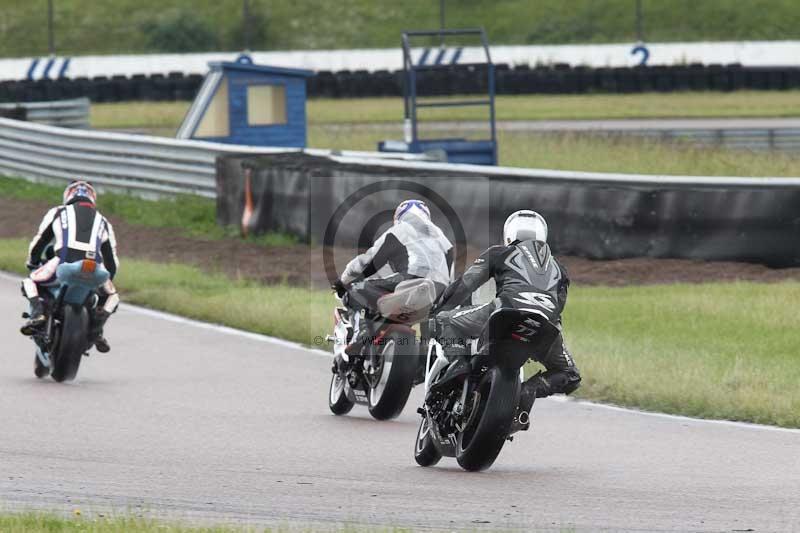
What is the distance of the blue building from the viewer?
1117 inches

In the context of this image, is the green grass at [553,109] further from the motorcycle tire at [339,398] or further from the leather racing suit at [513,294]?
the leather racing suit at [513,294]

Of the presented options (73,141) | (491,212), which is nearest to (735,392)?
(491,212)

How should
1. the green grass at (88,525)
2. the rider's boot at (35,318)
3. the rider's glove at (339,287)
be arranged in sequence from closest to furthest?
1. the green grass at (88,525)
2. the rider's glove at (339,287)
3. the rider's boot at (35,318)

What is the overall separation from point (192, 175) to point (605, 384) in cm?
1278

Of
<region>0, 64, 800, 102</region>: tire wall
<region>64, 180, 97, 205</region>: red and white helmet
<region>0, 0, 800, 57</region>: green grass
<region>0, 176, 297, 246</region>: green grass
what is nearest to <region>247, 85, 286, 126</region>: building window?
<region>0, 176, 297, 246</region>: green grass

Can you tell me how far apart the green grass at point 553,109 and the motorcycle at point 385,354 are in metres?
32.8

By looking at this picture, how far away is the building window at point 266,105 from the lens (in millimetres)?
28953

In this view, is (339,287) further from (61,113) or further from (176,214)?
(61,113)

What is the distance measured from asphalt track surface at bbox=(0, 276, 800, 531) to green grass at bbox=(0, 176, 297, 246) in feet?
27.1

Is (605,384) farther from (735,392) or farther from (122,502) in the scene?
(122,502)

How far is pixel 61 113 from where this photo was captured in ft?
116

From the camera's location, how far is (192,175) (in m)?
23.2

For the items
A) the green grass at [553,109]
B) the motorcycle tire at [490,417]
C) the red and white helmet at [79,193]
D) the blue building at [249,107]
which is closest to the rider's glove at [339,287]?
the motorcycle tire at [490,417]

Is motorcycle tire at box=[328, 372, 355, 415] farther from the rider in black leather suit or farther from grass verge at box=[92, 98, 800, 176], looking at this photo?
grass verge at box=[92, 98, 800, 176]
